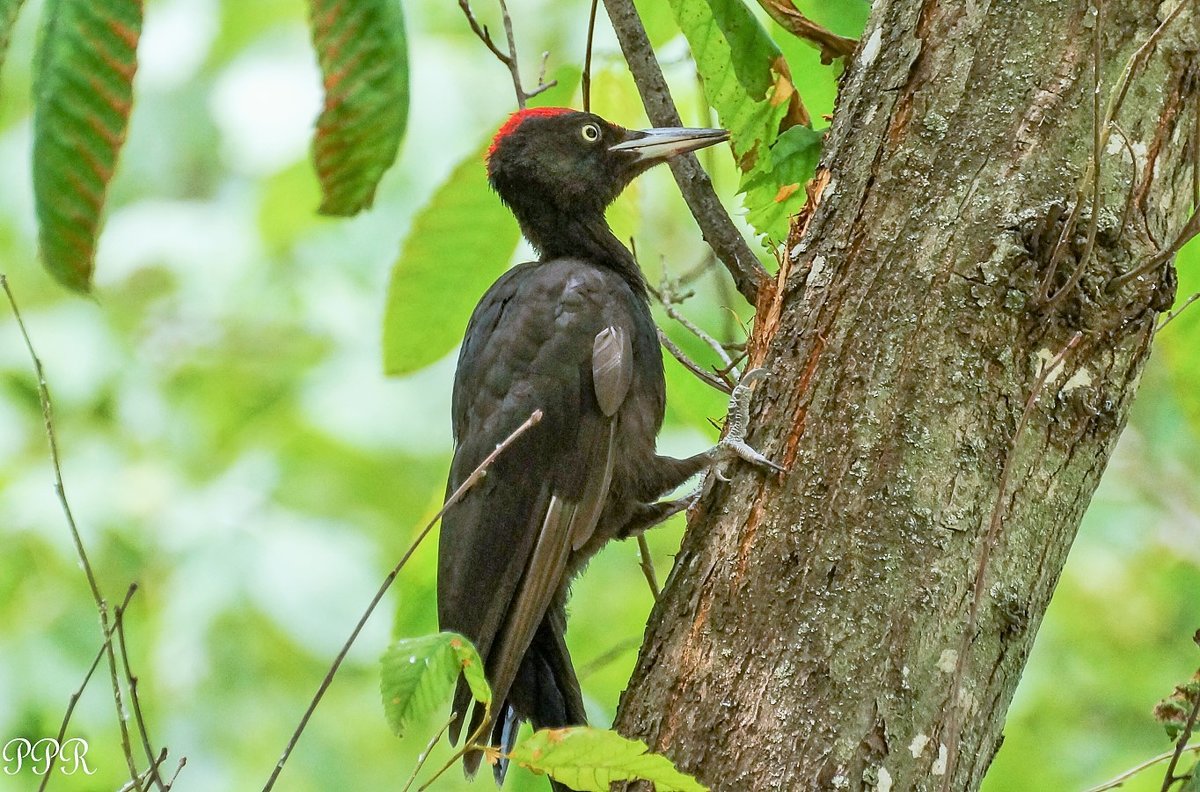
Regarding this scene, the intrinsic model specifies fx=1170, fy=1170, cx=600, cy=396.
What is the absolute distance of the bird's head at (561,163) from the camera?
143 inches

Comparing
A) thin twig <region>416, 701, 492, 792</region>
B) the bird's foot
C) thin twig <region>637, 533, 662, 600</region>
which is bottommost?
thin twig <region>416, 701, 492, 792</region>

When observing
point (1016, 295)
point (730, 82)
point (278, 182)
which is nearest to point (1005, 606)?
point (1016, 295)

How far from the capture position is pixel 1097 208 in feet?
6.14

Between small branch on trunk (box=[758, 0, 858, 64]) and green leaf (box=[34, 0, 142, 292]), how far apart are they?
1.71 m

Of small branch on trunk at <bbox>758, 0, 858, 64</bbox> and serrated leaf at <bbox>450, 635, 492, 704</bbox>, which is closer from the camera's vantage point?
serrated leaf at <bbox>450, 635, 492, 704</bbox>

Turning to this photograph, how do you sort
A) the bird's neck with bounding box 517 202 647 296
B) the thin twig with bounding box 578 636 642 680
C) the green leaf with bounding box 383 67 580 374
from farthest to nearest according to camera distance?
the bird's neck with bounding box 517 202 647 296
the thin twig with bounding box 578 636 642 680
the green leaf with bounding box 383 67 580 374

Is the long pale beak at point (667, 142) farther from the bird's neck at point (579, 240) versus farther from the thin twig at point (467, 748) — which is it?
the thin twig at point (467, 748)

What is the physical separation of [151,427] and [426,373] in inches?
49.7

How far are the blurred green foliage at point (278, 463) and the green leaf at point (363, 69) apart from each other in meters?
2.77

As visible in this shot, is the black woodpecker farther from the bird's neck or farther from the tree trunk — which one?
the tree trunk

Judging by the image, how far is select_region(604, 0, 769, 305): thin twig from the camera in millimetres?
2678

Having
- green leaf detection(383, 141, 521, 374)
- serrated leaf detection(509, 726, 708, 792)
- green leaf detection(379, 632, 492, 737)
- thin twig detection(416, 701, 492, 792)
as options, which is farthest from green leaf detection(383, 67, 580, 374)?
serrated leaf detection(509, 726, 708, 792)

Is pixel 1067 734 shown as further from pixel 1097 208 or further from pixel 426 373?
pixel 1097 208

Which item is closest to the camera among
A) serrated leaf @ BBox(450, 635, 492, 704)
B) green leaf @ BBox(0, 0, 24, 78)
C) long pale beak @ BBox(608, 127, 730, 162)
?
green leaf @ BBox(0, 0, 24, 78)
